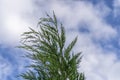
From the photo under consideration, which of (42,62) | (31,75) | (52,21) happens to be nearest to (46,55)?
(42,62)

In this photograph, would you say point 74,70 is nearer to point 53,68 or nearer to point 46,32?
point 53,68

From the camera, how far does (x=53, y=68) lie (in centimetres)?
959

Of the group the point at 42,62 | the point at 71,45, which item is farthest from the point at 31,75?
the point at 71,45

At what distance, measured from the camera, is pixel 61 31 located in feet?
34.1

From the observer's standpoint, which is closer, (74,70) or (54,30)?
(74,70)

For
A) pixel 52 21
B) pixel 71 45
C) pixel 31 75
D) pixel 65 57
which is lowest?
pixel 31 75

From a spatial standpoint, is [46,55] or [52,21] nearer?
[46,55]

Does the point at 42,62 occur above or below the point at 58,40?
below

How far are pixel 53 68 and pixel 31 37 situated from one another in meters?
1.74

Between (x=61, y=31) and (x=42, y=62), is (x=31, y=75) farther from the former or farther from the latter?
(x=61, y=31)

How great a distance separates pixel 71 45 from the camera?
1027 centimetres

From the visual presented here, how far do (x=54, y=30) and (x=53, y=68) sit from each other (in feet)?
5.60

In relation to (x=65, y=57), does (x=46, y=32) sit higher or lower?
higher

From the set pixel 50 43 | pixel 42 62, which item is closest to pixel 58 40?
pixel 50 43
